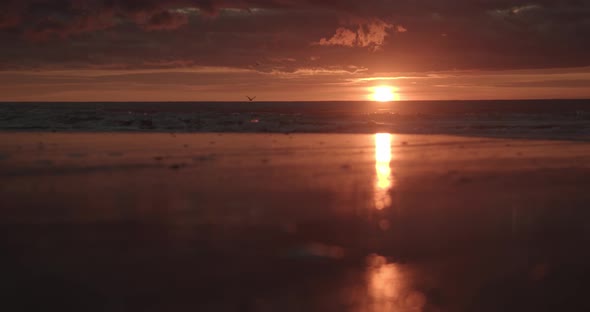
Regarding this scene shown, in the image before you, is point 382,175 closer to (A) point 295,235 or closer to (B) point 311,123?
(A) point 295,235

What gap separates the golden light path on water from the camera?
9.51 metres

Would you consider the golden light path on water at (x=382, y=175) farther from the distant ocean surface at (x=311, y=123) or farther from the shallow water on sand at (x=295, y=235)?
the distant ocean surface at (x=311, y=123)

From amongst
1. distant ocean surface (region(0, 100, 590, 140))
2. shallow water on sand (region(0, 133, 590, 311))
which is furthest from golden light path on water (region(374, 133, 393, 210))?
distant ocean surface (region(0, 100, 590, 140))

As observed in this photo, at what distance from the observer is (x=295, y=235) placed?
23.7 feet

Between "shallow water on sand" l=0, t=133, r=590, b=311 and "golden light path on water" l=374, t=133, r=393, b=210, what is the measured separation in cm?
5

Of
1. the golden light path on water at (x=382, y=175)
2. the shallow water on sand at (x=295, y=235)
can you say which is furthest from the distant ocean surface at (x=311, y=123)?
the shallow water on sand at (x=295, y=235)

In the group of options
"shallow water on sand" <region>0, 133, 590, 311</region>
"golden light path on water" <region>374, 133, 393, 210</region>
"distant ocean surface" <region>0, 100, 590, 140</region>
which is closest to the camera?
"shallow water on sand" <region>0, 133, 590, 311</region>

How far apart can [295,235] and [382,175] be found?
17.9ft

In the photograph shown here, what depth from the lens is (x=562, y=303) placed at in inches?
198

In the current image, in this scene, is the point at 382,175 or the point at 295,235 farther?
the point at 382,175

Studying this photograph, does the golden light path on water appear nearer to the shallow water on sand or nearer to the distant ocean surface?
the shallow water on sand

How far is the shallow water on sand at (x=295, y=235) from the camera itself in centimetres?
523

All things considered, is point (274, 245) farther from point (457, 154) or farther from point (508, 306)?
point (457, 154)

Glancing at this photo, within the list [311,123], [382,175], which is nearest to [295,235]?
[382,175]
